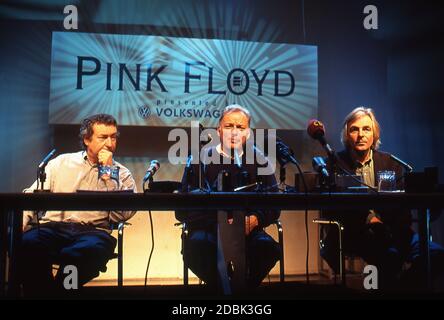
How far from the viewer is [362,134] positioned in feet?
10.00

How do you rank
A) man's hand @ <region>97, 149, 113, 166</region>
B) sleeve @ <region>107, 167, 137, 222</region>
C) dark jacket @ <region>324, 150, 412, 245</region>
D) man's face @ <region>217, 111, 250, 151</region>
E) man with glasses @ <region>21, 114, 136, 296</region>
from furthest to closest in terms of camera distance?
man's face @ <region>217, 111, 250, 151</region> → man's hand @ <region>97, 149, 113, 166</region> → sleeve @ <region>107, 167, 137, 222</region> → dark jacket @ <region>324, 150, 412, 245</region> → man with glasses @ <region>21, 114, 136, 296</region>

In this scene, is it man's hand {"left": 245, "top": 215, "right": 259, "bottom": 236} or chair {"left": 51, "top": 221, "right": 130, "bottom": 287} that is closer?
chair {"left": 51, "top": 221, "right": 130, "bottom": 287}

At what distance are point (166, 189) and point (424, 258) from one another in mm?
1489

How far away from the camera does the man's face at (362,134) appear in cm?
304

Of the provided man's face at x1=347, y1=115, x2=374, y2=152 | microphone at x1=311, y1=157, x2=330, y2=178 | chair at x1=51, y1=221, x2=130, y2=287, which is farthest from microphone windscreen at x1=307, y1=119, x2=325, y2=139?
chair at x1=51, y1=221, x2=130, y2=287

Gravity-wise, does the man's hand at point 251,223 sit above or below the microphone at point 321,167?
below

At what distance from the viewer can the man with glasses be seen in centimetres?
248

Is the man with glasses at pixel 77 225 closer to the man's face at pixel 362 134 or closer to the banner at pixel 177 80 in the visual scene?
the banner at pixel 177 80

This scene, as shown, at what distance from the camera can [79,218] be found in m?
2.86

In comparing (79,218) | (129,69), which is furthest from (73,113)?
(79,218)

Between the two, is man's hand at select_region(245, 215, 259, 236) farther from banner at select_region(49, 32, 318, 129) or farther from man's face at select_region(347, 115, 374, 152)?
banner at select_region(49, 32, 318, 129)

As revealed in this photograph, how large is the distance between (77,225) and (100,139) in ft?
2.12

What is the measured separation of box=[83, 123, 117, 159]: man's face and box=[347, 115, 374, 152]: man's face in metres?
1.77

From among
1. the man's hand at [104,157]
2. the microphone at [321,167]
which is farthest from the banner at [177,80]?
the microphone at [321,167]
